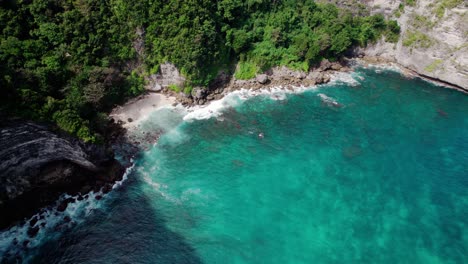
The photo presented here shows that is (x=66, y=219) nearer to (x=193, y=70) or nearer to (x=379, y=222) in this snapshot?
(x=193, y=70)

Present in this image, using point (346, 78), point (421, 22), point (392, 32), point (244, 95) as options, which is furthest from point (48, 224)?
point (421, 22)

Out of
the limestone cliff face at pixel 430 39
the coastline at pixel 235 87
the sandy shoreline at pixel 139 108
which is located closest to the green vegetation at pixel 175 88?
the coastline at pixel 235 87

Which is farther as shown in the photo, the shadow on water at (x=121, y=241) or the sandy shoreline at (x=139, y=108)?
the sandy shoreline at (x=139, y=108)

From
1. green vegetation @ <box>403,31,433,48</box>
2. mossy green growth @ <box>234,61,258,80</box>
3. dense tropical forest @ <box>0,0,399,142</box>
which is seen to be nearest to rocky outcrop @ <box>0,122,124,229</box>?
dense tropical forest @ <box>0,0,399,142</box>

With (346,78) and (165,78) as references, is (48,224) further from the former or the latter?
(346,78)

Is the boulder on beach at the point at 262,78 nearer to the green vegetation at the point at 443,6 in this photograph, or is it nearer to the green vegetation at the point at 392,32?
the green vegetation at the point at 392,32
